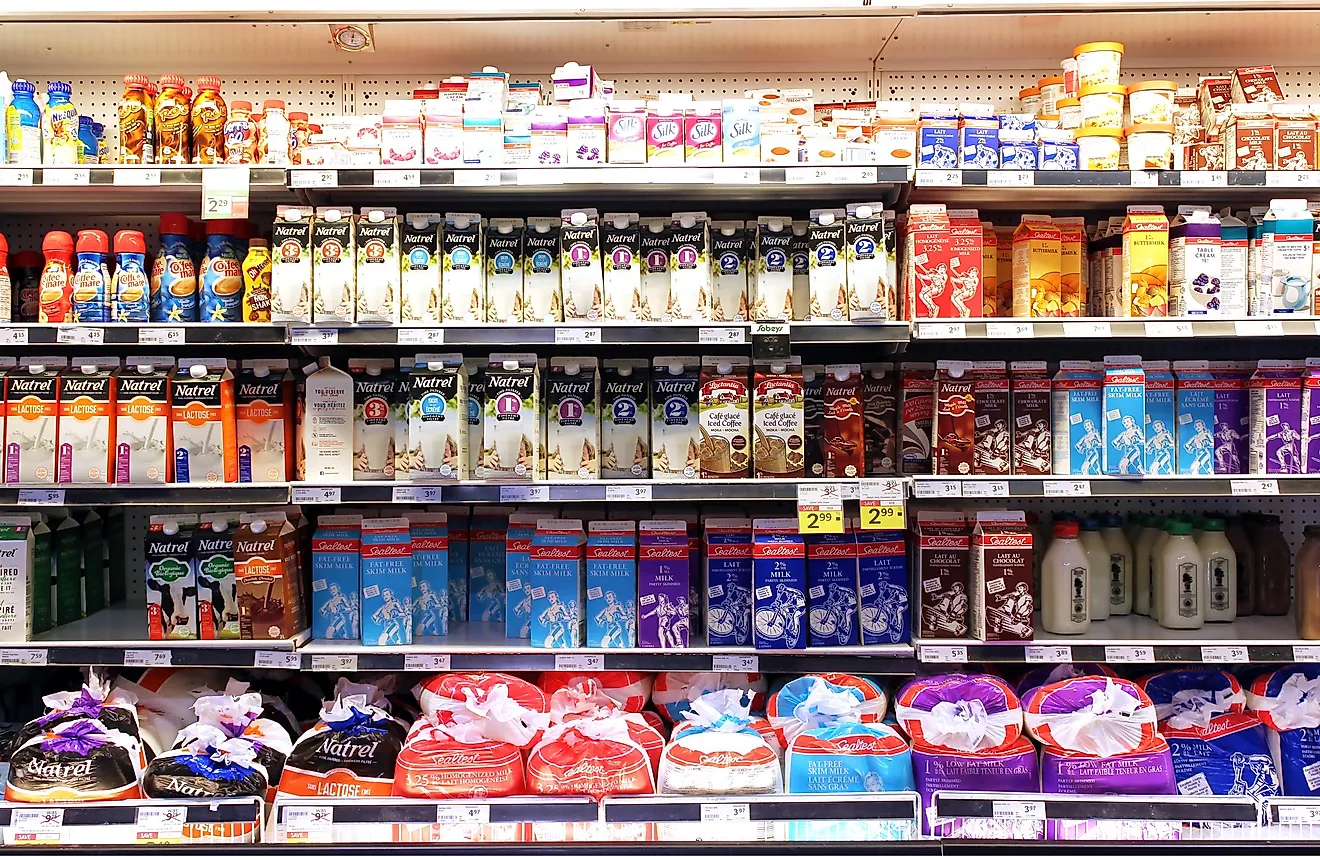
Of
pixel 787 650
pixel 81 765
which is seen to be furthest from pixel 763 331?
pixel 81 765

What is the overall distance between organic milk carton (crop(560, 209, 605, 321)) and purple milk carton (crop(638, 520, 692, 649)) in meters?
0.71

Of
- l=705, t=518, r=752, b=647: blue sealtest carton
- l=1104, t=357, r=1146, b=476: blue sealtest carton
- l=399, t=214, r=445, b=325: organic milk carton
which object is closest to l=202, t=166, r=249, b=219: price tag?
l=399, t=214, r=445, b=325: organic milk carton

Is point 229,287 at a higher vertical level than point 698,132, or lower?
lower

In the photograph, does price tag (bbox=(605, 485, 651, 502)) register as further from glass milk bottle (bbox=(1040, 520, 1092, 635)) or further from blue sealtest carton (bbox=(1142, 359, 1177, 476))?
blue sealtest carton (bbox=(1142, 359, 1177, 476))

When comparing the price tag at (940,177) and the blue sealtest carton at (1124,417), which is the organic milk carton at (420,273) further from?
the blue sealtest carton at (1124,417)

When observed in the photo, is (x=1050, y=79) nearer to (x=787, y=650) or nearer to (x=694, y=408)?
(x=694, y=408)

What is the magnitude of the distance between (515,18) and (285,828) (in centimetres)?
231

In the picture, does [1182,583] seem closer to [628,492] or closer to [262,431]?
[628,492]

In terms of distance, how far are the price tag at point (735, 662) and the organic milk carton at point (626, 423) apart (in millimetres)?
576

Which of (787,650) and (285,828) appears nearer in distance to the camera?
(285,828)

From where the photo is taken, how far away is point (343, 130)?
2537 millimetres

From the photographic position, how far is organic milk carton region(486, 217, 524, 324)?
8.38 feet

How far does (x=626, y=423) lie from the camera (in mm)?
2637

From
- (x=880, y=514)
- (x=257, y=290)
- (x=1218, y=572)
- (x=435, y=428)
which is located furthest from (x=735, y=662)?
(x=257, y=290)
